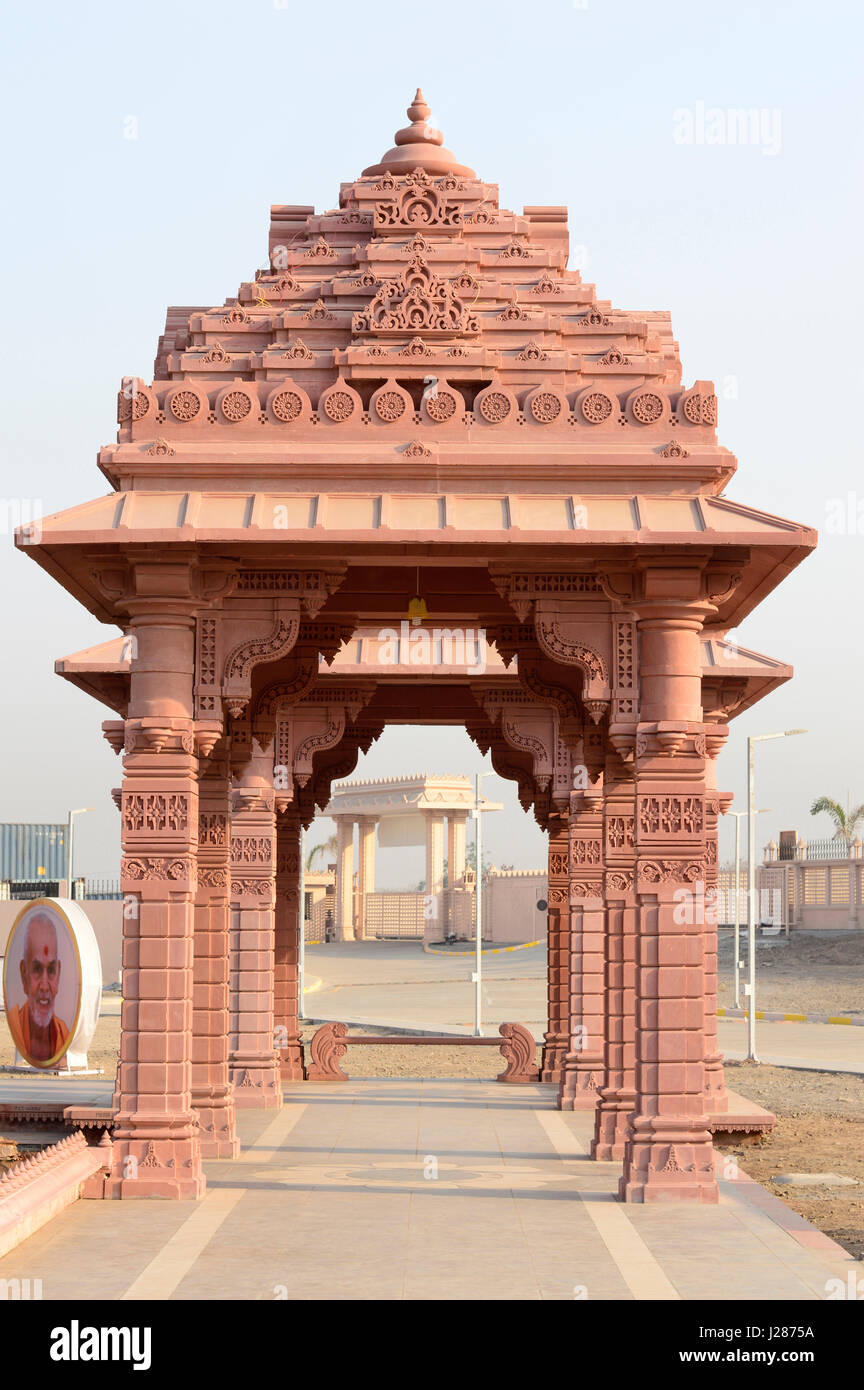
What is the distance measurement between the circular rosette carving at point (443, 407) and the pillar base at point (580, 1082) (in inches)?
353

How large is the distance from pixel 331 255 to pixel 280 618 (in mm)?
3641

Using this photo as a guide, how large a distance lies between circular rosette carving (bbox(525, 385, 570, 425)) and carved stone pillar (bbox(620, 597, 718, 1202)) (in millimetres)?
1373

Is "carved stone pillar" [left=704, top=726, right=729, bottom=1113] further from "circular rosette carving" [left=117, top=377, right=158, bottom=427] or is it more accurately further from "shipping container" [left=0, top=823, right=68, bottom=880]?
"shipping container" [left=0, top=823, right=68, bottom=880]

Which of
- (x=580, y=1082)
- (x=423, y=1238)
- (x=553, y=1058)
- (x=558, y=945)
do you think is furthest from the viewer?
(x=553, y=1058)

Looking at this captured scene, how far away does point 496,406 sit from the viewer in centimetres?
1211

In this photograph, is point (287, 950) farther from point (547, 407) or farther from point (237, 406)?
point (547, 407)

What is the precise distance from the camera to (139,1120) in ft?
38.4

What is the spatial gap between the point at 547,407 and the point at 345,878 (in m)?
64.2

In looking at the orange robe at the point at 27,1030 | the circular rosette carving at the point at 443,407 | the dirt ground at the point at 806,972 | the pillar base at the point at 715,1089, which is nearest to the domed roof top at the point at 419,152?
the circular rosette carving at the point at 443,407

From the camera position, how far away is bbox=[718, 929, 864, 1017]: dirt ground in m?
43.0

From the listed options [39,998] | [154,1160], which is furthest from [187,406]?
[39,998]

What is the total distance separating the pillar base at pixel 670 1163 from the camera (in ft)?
37.5

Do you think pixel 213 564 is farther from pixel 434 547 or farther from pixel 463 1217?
pixel 463 1217

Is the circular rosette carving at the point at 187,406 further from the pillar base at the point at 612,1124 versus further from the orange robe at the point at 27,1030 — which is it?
the orange robe at the point at 27,1030
